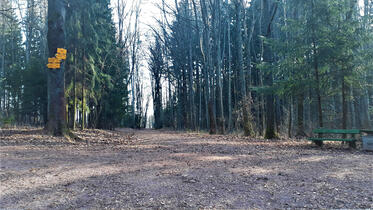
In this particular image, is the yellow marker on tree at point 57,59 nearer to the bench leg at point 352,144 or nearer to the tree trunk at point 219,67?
the tree trunk at point 219,67

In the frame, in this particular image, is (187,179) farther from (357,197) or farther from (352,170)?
(352,170)

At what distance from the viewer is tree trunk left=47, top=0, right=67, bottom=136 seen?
999 centimetres

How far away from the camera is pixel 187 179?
4777 mm

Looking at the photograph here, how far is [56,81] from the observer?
10102 millimetres

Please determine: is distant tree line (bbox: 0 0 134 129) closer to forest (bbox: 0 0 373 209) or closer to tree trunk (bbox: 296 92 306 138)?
forest (bbox: 0 0 373 209)

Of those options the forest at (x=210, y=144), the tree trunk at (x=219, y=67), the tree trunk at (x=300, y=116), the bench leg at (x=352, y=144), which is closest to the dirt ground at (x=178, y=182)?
the forest at (x=210, y=144)

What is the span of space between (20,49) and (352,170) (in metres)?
36.0

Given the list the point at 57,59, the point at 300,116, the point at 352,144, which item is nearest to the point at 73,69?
the point at 57,59

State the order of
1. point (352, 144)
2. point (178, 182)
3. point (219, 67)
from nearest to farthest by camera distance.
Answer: point (178, 182) < point (352, 144) < point (219, 67)

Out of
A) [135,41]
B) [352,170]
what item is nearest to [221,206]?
[352,170]

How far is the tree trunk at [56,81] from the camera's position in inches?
393

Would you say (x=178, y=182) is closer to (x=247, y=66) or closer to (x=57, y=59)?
(x=57, y=59)

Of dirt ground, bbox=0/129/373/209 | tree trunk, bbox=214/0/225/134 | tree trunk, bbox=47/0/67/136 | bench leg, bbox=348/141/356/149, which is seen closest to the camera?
dirt ground, bbox=0/129/373/209

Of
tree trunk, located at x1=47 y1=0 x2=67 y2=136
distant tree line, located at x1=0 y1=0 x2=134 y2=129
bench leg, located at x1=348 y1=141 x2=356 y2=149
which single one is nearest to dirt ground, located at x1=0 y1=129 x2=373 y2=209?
bench leg, located at x1=348 y1=141 x2=356 y2=149
